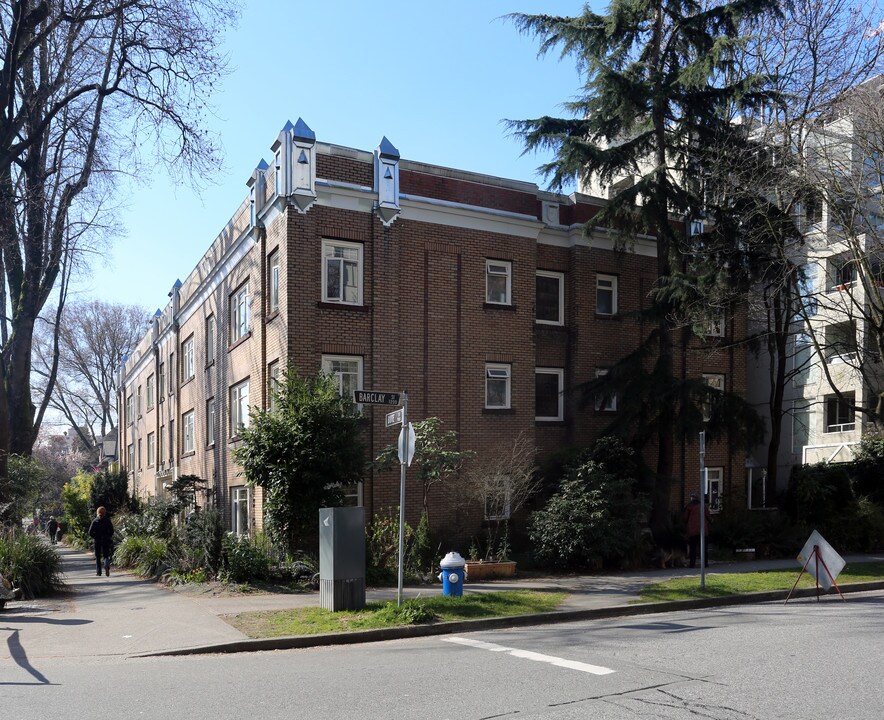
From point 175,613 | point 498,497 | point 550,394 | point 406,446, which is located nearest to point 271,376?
point 498,497

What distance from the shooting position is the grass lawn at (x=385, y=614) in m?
11.3

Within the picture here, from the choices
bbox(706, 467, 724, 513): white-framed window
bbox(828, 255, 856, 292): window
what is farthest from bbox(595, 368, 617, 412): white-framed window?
bbox(828, 255, 856, 292): window

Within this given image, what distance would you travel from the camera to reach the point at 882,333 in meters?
19.1

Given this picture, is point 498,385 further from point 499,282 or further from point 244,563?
point 244,563

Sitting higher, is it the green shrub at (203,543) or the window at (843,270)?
the window at (843,270)

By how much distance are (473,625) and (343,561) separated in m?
2.22

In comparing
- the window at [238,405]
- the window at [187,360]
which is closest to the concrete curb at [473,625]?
the window at [238,405]

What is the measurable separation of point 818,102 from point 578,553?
1182 cm

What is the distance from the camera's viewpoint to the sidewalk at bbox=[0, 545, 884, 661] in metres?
10.5

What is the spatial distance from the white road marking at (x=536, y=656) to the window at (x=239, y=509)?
12.8 m

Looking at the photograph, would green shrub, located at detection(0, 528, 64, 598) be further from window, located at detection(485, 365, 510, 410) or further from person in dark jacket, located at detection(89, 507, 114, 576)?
window, located at detection(485, 365, 510, 410)

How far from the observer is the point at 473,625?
11.8 meters

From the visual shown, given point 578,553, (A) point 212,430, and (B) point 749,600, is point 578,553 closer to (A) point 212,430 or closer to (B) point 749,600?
(B) point 749,600

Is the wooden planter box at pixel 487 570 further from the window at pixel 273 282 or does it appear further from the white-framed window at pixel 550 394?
the window at pixel 273 282
